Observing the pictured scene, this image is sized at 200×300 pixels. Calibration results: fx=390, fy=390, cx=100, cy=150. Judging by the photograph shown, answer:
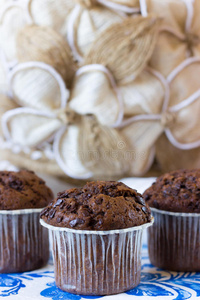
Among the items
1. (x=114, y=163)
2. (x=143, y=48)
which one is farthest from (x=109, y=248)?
(x=143, y=48)

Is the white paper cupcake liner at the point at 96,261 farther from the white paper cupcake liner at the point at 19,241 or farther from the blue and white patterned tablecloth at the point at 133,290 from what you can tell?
the white paper cupcake liner at the point at 19,241

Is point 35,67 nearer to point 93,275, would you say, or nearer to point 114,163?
point 114,163

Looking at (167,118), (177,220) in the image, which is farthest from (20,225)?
(167,118)

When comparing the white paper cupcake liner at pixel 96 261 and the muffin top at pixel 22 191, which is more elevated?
the muffin top at pixel 22 191

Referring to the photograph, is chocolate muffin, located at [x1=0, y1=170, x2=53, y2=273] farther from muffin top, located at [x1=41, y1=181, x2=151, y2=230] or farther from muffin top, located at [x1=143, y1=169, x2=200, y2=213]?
muffin top, located at [x1=143, y1=169, x2=200, y2=213]

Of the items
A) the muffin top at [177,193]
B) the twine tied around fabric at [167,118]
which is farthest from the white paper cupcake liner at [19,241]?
Answer: the twine tied around fabric at [167,118]

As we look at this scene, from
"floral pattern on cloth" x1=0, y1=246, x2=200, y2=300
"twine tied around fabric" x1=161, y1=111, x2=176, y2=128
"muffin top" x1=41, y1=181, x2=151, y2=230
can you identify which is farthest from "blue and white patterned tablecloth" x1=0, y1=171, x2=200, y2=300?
"twine tied around fabric" x1=161, y1=111, x2=176, y2=128

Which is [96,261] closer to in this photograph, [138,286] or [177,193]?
[138,286]
